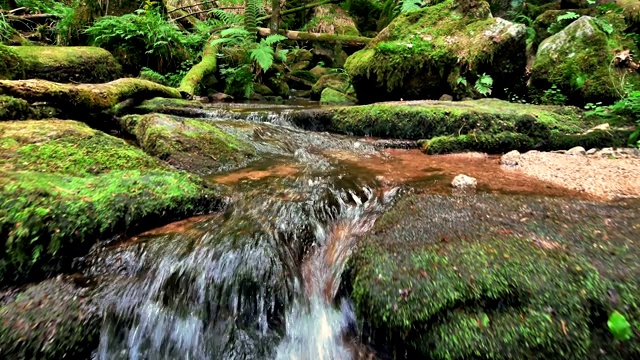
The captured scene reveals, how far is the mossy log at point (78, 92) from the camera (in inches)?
144

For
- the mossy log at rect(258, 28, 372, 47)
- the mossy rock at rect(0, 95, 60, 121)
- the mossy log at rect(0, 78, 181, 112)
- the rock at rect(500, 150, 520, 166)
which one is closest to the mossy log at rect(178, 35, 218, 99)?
Answer: the mossy log at rect(0, 78, 181, 112)

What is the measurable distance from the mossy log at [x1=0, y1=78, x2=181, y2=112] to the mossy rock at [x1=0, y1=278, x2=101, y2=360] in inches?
117

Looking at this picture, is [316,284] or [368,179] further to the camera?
[368,179]

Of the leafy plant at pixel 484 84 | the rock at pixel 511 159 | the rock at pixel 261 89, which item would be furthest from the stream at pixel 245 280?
the rock at pixel 261 89

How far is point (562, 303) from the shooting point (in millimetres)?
1438

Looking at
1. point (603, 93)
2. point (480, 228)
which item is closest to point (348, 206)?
point (480, 228)

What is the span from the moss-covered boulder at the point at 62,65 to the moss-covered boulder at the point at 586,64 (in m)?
9.19

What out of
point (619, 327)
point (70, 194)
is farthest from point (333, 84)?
point (619, 327)

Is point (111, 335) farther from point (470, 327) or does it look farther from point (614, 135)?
point (614, 135)

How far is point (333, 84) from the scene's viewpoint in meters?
10.6

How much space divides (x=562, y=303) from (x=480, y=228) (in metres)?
0.64

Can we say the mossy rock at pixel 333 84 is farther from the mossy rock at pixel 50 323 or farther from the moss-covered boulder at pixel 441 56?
the mossy rock at pixel 50 323

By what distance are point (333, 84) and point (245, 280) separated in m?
9.40

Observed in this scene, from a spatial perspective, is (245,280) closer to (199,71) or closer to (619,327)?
(619,327)
